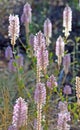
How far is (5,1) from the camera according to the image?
6.69m

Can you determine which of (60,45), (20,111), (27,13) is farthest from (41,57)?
(27,13)

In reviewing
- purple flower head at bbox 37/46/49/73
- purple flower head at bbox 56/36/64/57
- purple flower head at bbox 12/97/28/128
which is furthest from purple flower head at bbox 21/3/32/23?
purple flower head at bbox 12/97/28/128

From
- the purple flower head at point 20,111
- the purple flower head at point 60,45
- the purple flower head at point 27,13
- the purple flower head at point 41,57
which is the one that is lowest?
the purple flower head at point 20,111

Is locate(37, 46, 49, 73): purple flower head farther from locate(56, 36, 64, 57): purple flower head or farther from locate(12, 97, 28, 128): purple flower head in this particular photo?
locate(56, 36, 64, 57): purple flower head

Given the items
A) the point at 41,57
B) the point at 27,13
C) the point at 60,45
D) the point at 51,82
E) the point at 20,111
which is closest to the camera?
the point at 20,111

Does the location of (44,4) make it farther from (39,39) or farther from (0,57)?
(39,39)

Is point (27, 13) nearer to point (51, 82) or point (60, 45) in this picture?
point (60, 45)

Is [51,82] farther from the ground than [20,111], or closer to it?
farther from the ground

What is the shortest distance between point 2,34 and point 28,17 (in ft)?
9.86

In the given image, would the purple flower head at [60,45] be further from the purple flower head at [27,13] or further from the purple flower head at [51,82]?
the purple flower head at [27,13]

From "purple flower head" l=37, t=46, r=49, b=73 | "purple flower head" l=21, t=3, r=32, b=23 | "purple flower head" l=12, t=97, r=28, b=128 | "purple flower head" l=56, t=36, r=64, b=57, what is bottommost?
"purple flower head" l=12, t=97, r=28, b=128

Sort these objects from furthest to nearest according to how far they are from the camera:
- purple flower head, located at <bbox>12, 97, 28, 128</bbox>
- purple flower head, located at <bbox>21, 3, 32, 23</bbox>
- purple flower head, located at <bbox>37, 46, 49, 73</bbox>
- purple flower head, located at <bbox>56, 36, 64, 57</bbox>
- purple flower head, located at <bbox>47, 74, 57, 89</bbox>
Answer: purple flower head, located at <bbox>21, 3, 32, 23</bbox> < purple flower head, located at <bbox>56, 36, 64, 57</bbox> < purple flower head, located at <bbox>47, 74, 57, 89</bbox> < purple flower head, located at <bbox>37, 46, 49, 73</bbox> < purple flower head, located at <bbox>12, 97, 28, 128</bbox>

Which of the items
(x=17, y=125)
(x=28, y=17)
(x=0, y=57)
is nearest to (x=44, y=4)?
(x=0, y=57)

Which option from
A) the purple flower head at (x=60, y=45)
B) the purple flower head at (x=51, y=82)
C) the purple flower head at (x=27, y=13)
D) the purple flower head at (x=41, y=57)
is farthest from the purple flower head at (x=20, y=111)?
the purple flower head at (x=27, y=13)
